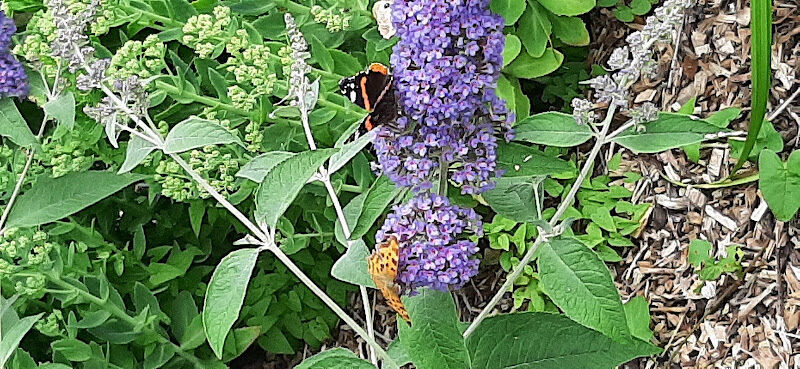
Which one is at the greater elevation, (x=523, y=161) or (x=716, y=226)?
(x=523, y=161)

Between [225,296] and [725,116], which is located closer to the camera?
[225,296]

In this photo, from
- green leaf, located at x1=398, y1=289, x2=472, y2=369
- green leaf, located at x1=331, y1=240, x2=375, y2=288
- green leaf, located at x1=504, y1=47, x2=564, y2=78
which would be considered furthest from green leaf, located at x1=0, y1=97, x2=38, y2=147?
green leaf, located at x1=504, y1=47, x2=564, y2=78

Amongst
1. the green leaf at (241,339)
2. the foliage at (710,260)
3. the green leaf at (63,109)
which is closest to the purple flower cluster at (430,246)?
the green leaf at (63,109)

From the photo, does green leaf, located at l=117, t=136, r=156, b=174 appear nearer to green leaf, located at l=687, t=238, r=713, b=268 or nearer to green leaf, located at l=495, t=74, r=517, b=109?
green leaf, located at l=495, t=74, r=517, b=109

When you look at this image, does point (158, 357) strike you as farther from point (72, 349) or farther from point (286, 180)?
point (286, 180)

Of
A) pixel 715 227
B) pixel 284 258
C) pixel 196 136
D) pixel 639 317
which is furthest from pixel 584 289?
pixel 715 227

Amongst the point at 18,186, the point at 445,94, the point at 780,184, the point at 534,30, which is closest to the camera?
the point at 445,94
